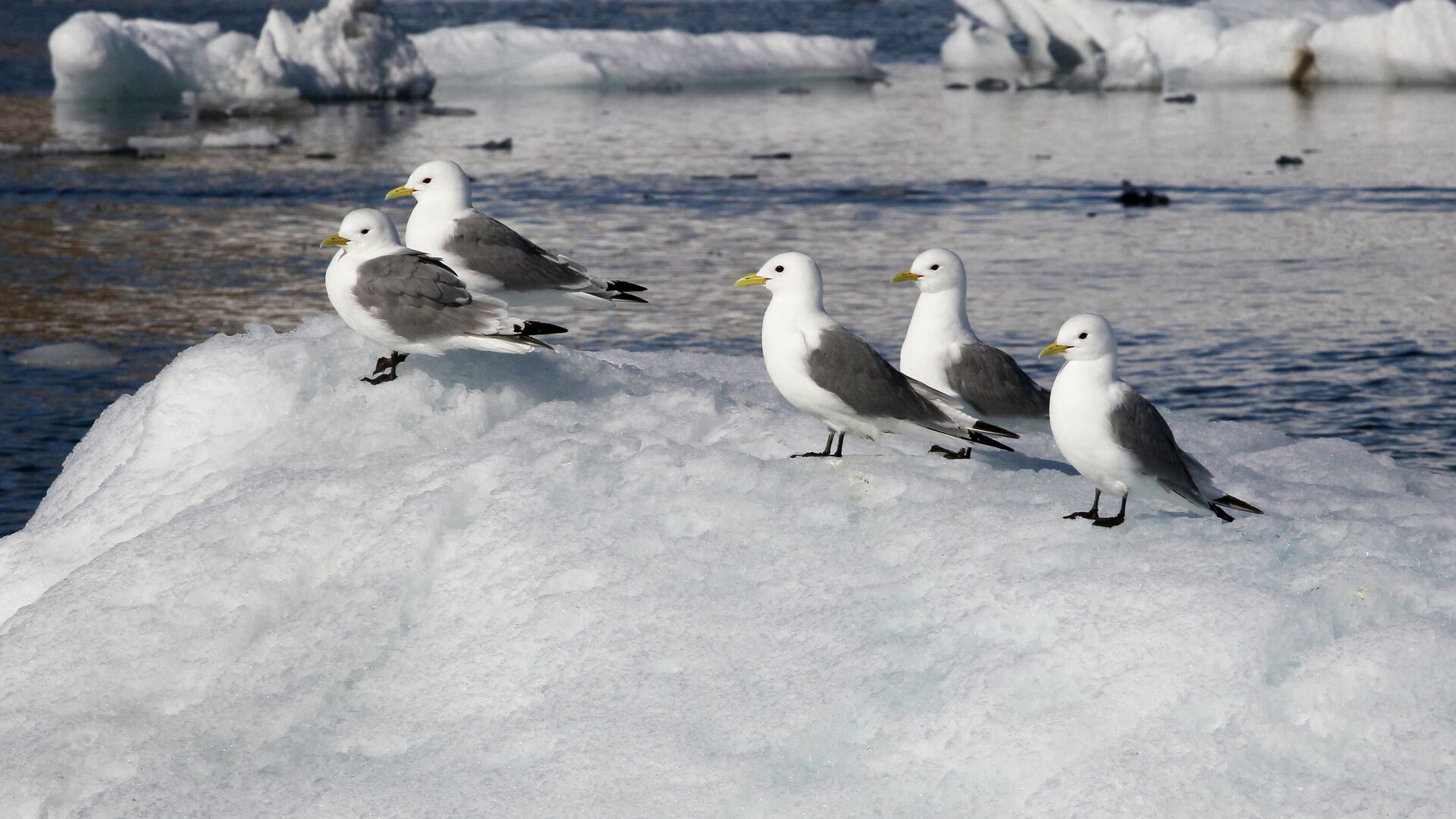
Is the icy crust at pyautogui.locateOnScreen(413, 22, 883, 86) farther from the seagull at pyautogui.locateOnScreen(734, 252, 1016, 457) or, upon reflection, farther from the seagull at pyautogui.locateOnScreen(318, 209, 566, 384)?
the seagull at pyautogui.locateOnScreen(734, 252, 1016, 457)

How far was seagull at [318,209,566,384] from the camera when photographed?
547 cm

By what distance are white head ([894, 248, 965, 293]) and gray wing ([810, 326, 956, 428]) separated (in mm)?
479

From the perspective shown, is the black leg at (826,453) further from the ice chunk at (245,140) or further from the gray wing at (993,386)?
the ice chunk at (245,140)

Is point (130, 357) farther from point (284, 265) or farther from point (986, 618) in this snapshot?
point (986, 618)

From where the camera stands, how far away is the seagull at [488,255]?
245 inches

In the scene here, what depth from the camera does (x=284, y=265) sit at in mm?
16672

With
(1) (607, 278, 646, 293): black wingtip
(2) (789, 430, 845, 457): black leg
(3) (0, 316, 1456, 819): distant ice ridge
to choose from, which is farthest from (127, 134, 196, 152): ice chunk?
(2) (789, 430, 845, 457): black leg

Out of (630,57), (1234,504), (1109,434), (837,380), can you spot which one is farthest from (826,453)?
(630,57)

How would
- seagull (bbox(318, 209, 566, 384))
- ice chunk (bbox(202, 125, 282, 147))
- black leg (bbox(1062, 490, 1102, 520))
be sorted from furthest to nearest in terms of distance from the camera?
ice chunk (bbox(202, 125, 282, 147)) → seagull (bbox(318, 209, 566, 384)) → black leg (bbox(1062, 490, 1102, 520))

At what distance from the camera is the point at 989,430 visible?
4.76 m

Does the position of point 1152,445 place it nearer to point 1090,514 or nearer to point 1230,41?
point 1090,514

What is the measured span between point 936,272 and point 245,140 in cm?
2282

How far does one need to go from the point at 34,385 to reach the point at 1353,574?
32.5 ft

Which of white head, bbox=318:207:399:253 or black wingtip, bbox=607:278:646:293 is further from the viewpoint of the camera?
black wingtip, bbox=607:278:646:293
